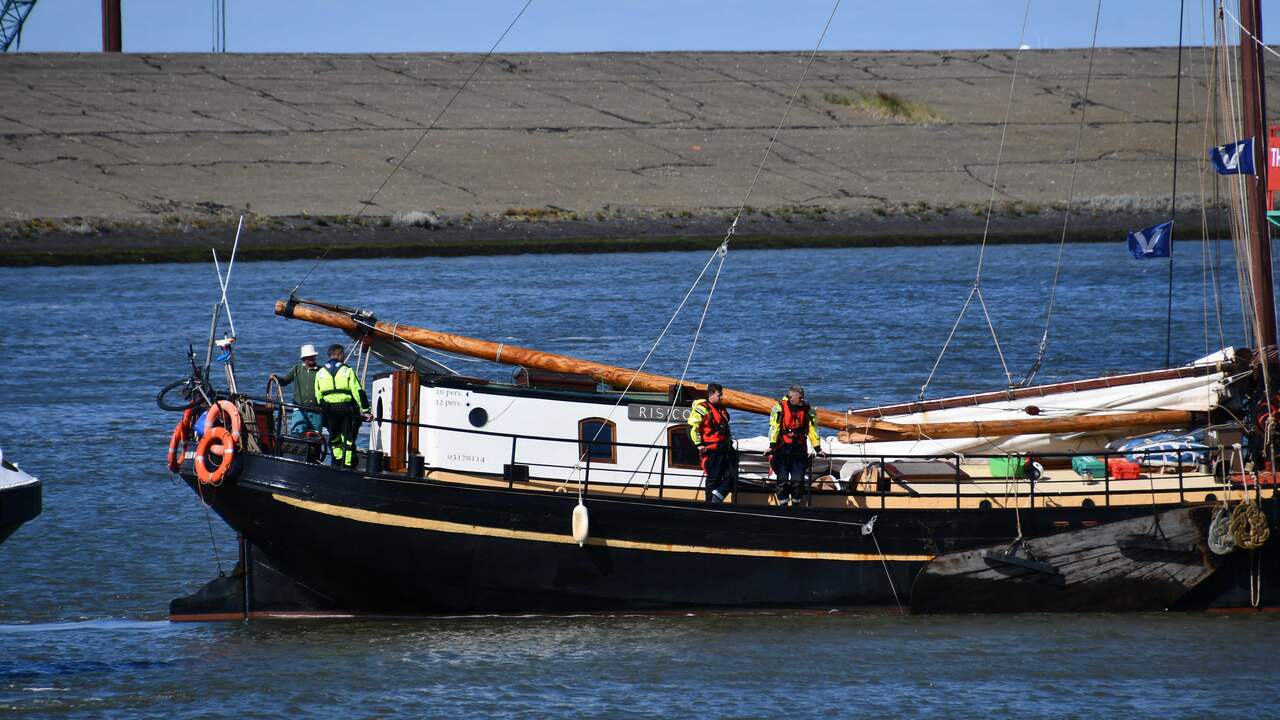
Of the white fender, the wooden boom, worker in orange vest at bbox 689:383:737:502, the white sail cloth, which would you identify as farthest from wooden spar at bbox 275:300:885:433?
the white fender

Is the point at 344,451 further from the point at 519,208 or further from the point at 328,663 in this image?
the point at 519,208

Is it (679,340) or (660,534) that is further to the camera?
(679,340)

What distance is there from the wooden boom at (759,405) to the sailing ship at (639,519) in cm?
13

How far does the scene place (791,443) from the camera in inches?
635

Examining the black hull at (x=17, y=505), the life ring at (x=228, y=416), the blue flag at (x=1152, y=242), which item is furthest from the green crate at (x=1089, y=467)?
the black hull at (x=17, y=505)

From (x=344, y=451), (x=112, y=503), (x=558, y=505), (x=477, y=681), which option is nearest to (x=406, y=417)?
(x=344, y=451)

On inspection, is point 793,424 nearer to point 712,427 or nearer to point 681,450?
point 712,427

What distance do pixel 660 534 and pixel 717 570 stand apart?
0.72 meters

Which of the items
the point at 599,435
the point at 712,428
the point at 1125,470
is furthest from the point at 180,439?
the point at 1125,470

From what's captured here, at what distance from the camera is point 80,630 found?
642 inches

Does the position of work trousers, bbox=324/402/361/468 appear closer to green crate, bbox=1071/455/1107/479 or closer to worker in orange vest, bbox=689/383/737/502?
worker in orange vest, bbox=689/383/737/502

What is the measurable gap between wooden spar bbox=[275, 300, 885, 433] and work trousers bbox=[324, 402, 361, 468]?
141cm

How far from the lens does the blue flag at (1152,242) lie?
63.2 feet

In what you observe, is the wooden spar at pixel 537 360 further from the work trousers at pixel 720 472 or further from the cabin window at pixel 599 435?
the work trousers at pixel 720 472
